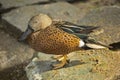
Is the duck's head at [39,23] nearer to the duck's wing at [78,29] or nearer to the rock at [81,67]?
the duck's wing at [78,29]

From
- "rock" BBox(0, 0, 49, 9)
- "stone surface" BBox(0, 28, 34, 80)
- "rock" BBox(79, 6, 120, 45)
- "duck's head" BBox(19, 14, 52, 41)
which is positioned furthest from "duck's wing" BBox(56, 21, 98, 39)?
"rock" BBox(0, 0, 49, 9)

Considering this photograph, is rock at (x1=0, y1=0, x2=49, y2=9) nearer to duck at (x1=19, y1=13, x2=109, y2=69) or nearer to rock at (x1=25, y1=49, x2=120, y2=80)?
rock at (x1=25, y1=49, x2=120, y2=80)

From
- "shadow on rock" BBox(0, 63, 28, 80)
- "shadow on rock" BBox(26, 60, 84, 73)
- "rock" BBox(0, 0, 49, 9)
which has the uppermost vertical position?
"shadow on rock" BBox(26, 60, 84, 73)

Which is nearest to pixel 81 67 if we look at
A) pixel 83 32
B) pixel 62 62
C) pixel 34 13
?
pixel 62 62

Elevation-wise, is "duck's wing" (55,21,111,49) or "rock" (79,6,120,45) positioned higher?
"duck's wing" (55,21,111,49)

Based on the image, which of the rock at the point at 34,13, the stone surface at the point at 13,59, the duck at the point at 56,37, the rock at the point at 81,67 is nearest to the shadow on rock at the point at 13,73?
the stone surface at the point at 13,59

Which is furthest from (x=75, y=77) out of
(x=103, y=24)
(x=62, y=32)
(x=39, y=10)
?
(x=39, y=10)

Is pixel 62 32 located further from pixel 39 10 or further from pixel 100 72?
pixel 39 10
